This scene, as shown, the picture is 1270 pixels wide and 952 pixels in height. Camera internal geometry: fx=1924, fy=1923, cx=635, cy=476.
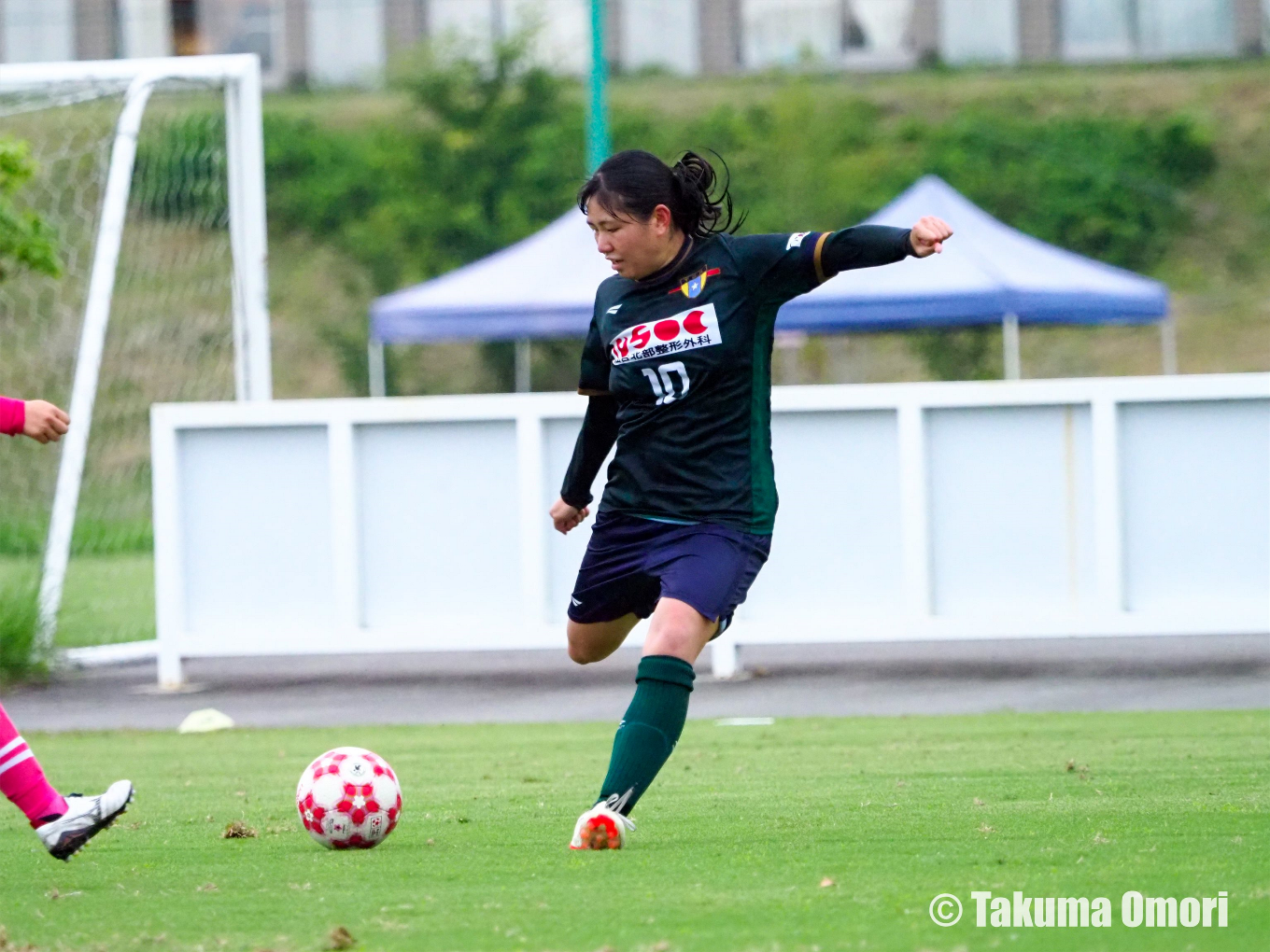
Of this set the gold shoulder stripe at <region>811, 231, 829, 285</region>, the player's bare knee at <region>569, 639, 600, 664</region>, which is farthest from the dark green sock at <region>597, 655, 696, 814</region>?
the gold shoulder stripe at <region>811, 231, 829, 285</region>

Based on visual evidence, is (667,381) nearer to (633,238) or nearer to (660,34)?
(633,238)

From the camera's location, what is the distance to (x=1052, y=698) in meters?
9.88

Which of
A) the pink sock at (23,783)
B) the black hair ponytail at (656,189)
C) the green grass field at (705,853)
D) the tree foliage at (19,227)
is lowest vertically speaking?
the green grass field at (705,853)

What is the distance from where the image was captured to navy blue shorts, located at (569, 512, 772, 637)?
16.7 feet

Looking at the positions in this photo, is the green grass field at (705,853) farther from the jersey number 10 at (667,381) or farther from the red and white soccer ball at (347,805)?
the jersey number 10 at (667,381)

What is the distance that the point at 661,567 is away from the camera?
205 inches

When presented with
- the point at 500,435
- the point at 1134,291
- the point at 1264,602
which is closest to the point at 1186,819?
the point at 1264,602

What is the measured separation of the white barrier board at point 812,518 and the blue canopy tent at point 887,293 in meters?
6.63

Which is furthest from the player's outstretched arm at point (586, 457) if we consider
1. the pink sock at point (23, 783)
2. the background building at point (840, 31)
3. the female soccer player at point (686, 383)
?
the background building at point (840, 31)

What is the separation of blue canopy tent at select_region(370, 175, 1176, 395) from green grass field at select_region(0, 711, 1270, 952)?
10.2 metres

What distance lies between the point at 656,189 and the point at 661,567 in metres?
1.02

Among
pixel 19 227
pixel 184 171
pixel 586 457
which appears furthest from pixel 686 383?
pixel 184 171

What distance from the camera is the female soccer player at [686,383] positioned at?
5.10 metres

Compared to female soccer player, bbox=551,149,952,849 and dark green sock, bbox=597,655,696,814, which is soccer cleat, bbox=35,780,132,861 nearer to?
dark green sock, bbox=597,655,696,814
